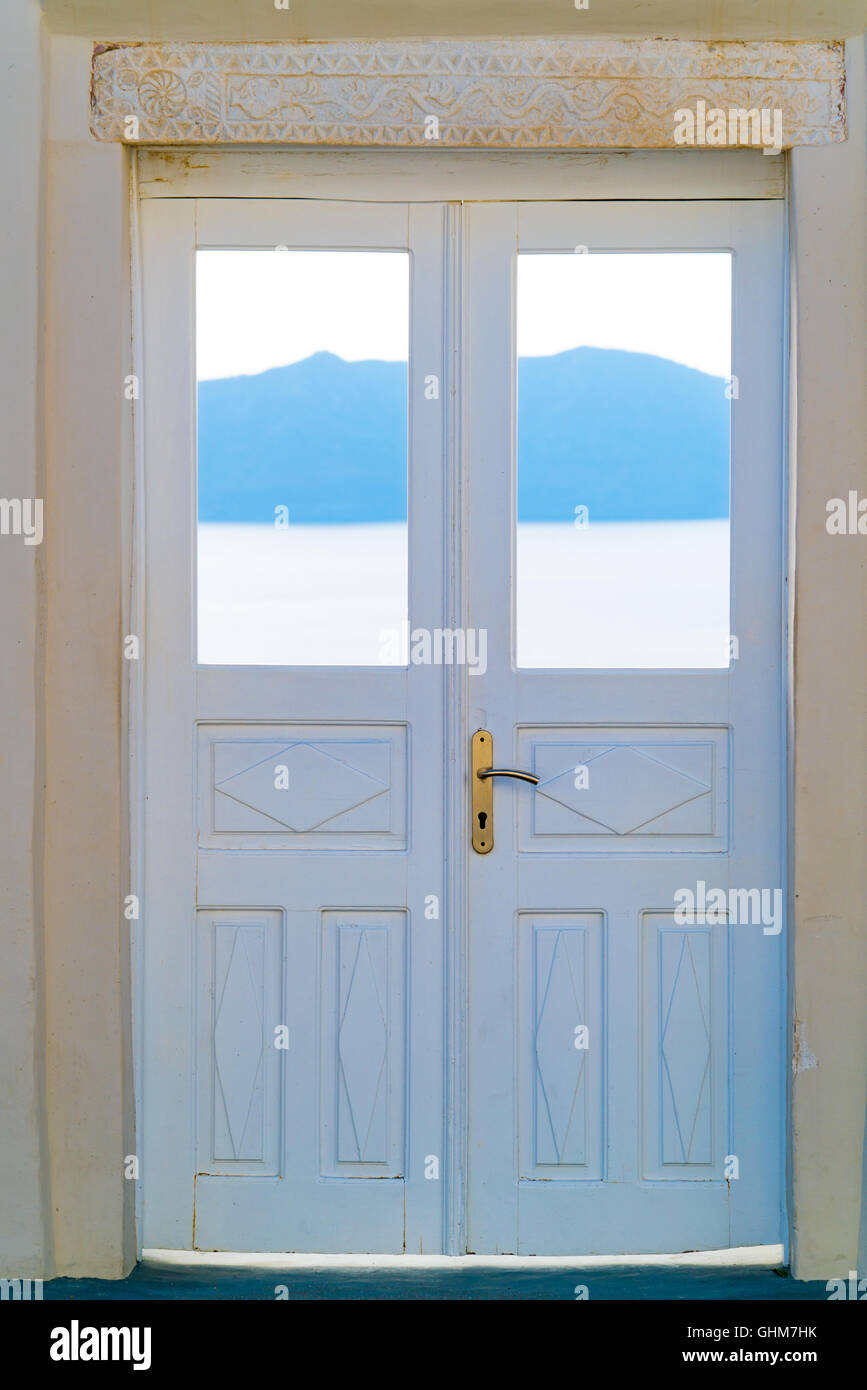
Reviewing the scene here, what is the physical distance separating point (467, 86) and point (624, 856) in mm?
1790

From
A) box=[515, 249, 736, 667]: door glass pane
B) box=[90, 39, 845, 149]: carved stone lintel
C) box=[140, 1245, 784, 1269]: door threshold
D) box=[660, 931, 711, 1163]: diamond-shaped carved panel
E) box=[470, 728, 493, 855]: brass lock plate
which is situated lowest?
box=[140, 1245, 784, 1269]: door threshold

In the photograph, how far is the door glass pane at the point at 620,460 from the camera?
2707mm

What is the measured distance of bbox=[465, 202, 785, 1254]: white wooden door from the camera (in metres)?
2.69

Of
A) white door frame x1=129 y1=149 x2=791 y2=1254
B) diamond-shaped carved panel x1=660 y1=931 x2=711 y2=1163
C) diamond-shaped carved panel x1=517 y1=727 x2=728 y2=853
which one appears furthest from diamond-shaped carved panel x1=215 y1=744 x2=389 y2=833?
diamond-shaped carved panel x1=660 y1=931 x2=711 y2=1163

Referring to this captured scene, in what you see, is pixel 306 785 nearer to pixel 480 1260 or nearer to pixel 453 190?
pixel 480 1260

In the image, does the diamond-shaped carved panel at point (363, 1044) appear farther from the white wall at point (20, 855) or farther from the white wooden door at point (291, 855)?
the white wall at point (20, 855)

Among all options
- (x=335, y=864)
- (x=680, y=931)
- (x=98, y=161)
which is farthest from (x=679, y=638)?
(x=98, y=161)

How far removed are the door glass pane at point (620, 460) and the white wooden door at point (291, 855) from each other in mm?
234

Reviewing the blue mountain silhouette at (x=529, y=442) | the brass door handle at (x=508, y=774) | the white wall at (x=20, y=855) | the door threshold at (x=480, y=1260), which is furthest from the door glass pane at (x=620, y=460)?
the door threshold at (x=480, y=1260)

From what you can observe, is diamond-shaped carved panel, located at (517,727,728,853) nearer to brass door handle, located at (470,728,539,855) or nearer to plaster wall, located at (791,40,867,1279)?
brass door handle, located at (470,728,539,855)

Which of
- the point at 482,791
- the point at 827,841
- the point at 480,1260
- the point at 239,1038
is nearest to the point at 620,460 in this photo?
the point at 482,791

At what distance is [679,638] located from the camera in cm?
272

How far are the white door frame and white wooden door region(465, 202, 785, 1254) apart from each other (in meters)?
0.04
